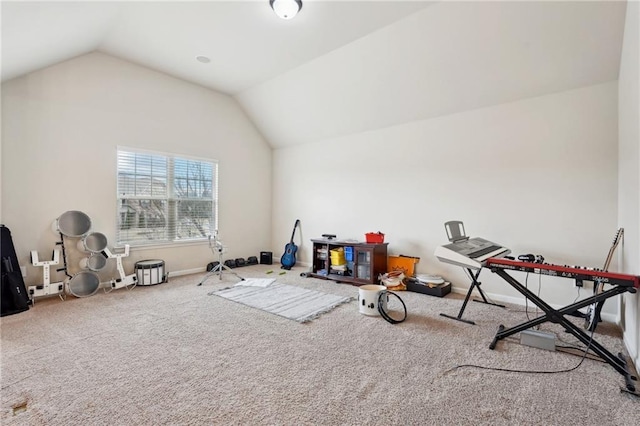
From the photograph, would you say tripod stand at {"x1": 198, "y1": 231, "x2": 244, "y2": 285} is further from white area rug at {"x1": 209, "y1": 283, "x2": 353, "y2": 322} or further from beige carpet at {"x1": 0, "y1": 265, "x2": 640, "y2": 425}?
beige carpet at {"x1": 0, "y1": 265, "x2": 640, "y2": 425}

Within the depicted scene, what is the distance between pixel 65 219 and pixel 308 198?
382 cm

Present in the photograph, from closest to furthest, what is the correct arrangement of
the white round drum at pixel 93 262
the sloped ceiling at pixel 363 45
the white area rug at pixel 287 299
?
1. the sloped ceiling at pixel 363 45
2. the white area rug at pixel 287 299
3. the white round drum at pixel 93 262

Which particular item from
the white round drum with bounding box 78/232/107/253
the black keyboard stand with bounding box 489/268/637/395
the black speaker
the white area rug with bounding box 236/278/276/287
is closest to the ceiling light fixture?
the black keyboard stand with bounding box 489/268/637/395

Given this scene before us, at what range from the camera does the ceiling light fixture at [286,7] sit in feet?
9.65

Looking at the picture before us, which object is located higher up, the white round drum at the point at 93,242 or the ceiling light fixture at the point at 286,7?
the ceiling light fixture at the point at 286,7

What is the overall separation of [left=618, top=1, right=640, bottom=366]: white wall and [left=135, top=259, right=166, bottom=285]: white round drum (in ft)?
17.4

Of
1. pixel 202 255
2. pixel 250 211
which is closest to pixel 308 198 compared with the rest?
pixel 250 211

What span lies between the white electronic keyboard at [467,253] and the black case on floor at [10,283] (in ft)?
14.9

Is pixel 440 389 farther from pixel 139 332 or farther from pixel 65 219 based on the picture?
pixel 65 219

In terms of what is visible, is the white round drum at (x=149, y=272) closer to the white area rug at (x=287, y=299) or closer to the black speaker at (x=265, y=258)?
the white area rug at (x=287, y=299)

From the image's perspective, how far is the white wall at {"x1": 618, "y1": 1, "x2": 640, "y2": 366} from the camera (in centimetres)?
221

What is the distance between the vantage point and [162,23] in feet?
11.4

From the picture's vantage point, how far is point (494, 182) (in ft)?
12.9

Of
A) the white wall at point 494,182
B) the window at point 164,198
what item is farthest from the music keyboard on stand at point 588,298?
the window at point 164,198
